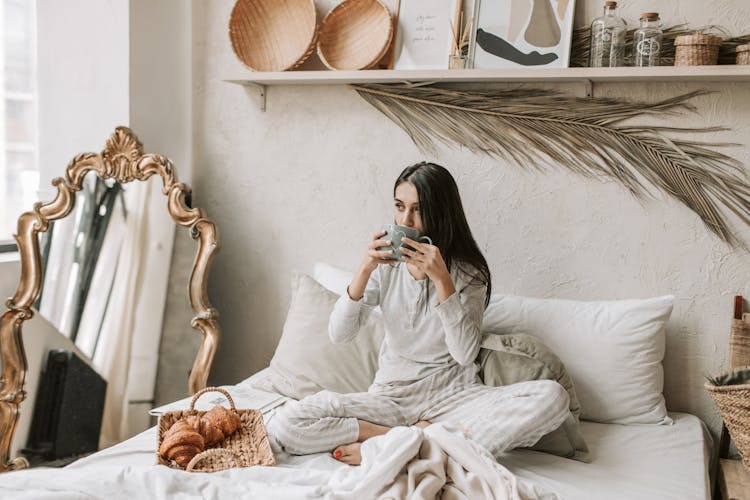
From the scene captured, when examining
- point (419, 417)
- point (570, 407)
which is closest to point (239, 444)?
point (419, 417)

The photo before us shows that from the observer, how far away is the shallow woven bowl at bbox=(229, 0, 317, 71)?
256 centimetres

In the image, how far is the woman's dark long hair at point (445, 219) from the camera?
6.75 feet

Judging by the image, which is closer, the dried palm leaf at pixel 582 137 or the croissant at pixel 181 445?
the croissant at pixel 181 445

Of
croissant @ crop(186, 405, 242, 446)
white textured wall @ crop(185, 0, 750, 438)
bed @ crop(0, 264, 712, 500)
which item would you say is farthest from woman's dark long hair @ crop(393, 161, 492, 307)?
croissant @ crop(186, 405, 242, 446)

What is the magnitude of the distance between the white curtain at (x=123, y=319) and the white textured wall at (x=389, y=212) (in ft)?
0.96

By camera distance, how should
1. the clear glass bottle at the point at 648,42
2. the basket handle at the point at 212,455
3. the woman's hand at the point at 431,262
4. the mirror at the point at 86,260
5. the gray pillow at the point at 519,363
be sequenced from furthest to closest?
the mirror at the point at 86,260
the clear glass bottle at the point at 648,42
the gray pillow at the point at 519,363
the woman's hand at the point at 431,262
the basket handle at the point at 212,455

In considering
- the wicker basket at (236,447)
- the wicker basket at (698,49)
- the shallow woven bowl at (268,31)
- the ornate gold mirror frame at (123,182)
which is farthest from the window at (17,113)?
the wicker basket at (698,49)

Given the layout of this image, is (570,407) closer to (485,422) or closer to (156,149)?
(485,422)

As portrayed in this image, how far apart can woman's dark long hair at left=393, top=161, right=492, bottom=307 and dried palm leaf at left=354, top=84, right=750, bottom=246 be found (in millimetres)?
389

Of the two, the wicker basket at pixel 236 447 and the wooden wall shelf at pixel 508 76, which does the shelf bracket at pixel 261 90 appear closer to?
the wooden wall shelf at pixel 508 76

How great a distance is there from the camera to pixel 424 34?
2.42 meters

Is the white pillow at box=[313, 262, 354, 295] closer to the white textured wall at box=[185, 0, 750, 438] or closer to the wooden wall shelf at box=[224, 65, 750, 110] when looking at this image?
the white textured wall at box=[185, 0, 750, 438]

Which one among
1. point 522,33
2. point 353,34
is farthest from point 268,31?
point 522,33

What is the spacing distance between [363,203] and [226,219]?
1.79 ft
